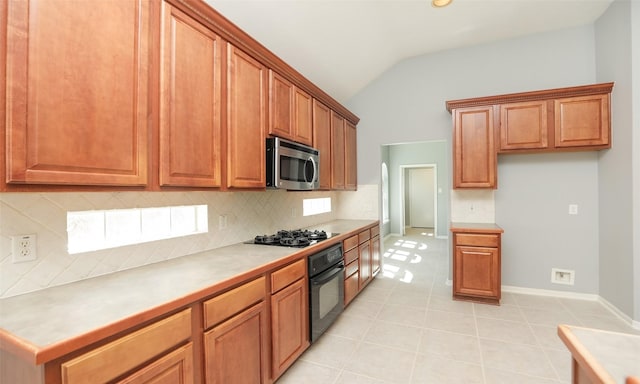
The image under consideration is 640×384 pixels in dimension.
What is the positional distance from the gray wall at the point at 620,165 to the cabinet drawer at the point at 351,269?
2.63 m

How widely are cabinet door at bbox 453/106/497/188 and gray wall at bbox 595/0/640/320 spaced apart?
43.4 inches

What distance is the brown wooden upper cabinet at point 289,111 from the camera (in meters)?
2.39

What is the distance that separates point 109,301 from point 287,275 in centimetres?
106

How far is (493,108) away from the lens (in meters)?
3.49

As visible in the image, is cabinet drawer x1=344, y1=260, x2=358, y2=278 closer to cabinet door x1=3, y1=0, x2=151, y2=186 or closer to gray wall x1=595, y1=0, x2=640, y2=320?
cabinet door x1=3, y1=0, x2=151, y2=186

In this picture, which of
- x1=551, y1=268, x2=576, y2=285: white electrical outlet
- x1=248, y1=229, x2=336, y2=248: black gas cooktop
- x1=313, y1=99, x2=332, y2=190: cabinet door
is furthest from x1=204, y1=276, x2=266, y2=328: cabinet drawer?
x1=551, y1=268, x2=576, y2=285: white electrical outlet

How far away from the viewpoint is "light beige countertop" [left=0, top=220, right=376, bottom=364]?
0.92 metres

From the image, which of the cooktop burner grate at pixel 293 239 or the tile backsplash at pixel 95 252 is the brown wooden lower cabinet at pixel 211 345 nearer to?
the cooktop burner grate at pixel 293 239

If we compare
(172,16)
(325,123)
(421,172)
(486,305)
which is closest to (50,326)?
(172,16)

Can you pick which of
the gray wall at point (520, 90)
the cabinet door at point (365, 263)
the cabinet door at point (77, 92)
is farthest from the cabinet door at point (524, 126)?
the cabinet door at point (77, 92)

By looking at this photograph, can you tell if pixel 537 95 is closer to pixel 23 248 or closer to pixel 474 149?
pixel 474 149

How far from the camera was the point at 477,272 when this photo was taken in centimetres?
338

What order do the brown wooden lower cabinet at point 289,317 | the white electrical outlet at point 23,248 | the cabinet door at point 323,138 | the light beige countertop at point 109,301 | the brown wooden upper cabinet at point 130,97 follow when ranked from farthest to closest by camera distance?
the cabinet door at point 323,138 → the brown wooden lower cabinet at point 289,317 → the white electrical outlet at point 23,248 → the brown wooden upper cabinet at point 130,97 → the light beige countertop at point 109,301

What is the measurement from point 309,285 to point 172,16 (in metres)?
1.99
